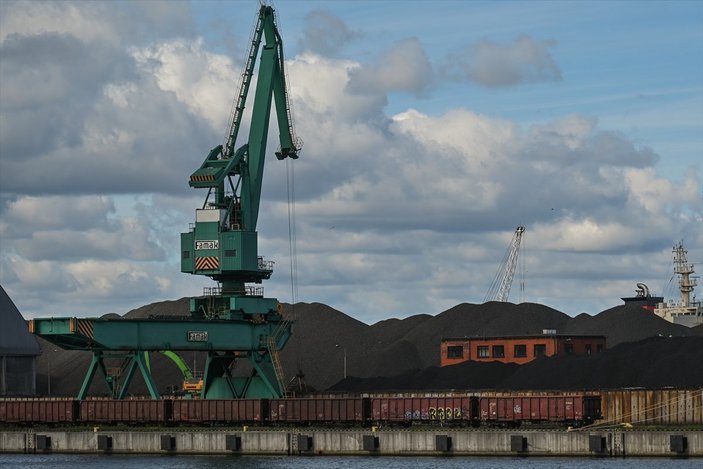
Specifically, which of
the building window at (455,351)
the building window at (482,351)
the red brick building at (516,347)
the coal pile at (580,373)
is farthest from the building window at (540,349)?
the coal pile at (580,373)

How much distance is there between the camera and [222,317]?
103000 millimetres

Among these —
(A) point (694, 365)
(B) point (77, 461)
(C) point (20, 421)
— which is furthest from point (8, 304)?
(A) point (694, 365)

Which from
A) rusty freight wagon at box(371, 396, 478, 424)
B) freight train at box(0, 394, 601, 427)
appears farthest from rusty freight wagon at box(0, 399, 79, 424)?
rusty freight wagon at box(371, 396, 478, 424)

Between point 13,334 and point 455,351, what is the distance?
4273 cm

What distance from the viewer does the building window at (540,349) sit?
466ft

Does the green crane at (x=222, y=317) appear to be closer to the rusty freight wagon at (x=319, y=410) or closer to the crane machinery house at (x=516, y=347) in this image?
the rusty freight wagon at (x=319, y=410)

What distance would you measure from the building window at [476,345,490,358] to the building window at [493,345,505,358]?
2.52 ft

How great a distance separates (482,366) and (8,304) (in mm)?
45099

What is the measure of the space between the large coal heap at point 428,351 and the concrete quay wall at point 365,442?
3490cm

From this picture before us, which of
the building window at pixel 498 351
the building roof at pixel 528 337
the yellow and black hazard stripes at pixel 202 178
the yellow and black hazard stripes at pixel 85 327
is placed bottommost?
the building window at pixel 498 351

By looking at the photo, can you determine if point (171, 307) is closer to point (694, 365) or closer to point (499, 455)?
point (694, 365)

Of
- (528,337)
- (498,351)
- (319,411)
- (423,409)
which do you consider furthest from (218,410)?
(528,337)

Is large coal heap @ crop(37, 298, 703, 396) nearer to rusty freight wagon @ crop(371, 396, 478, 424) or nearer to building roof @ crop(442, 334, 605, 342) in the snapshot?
building roof @ crop(442, 334, 605, 342)

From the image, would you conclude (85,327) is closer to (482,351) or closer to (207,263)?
(207,263)
